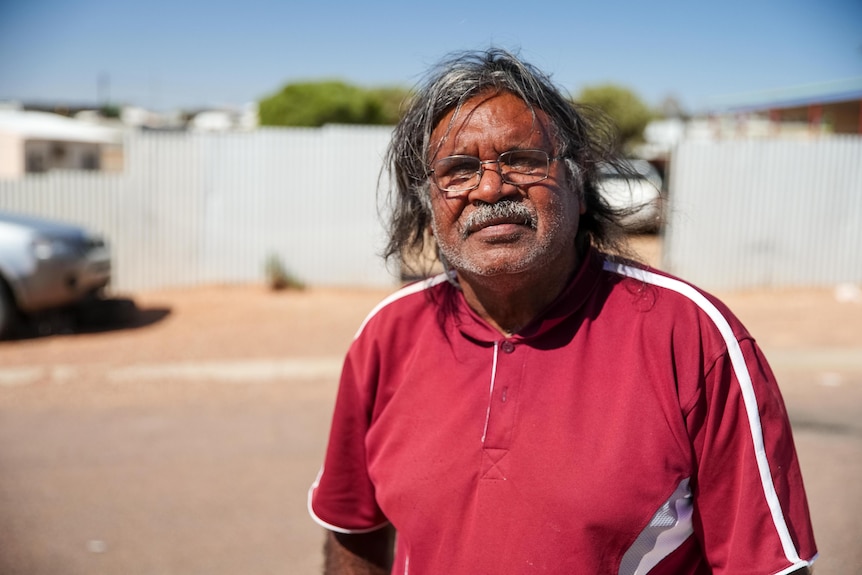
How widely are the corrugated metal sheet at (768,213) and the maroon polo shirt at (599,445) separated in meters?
11.2

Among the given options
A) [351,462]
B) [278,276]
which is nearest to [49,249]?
[278,276]

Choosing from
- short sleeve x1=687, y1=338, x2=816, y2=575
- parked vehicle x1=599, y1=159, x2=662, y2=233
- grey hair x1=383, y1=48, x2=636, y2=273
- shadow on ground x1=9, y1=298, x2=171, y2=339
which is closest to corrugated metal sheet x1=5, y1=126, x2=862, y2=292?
shadow on ground x1=9, y1=298, x2=171, y2=339

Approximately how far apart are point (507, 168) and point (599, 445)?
67 centimetres

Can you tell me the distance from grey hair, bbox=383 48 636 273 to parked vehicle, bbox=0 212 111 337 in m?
7.76

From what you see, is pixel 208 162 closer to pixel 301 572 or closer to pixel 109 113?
pixel 301 572

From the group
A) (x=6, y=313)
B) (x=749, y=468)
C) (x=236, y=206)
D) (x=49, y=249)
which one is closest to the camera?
(x=749, y=468)

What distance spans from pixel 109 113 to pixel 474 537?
40.8 m

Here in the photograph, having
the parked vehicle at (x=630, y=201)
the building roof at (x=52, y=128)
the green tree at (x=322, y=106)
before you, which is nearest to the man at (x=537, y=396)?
the parked vehicle at (x=630, y=201)

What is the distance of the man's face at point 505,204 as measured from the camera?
6.36 ft

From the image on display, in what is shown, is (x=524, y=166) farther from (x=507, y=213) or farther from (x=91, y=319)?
(x=91, y=319)

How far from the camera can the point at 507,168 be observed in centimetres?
197

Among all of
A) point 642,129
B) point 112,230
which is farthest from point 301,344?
point 642,129

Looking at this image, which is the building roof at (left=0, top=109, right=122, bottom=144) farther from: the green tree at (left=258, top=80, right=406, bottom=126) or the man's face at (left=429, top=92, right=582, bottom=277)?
the man's face at (left=429, top=92, right=582, bottom=277)

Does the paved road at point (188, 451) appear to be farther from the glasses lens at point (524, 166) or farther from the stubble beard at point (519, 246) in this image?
the glasses lens at point (524, 166)
